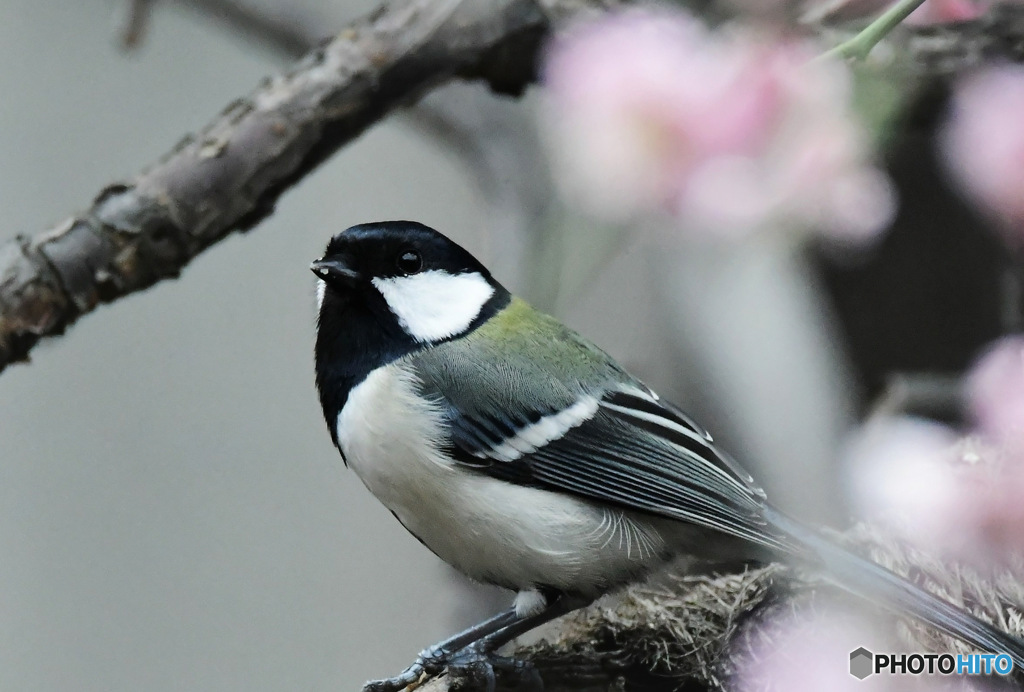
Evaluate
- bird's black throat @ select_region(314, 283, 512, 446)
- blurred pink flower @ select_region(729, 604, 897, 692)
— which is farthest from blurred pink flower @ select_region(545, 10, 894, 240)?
blurred pink flower @ select_region(729, 604, 897, 692)

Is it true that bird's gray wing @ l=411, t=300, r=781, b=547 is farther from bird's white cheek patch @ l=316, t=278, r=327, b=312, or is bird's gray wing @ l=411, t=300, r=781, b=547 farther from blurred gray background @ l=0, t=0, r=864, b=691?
blurred gray background @ l=0, t=0, r=864, b=691

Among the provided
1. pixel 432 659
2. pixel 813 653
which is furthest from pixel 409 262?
pixel 813 653

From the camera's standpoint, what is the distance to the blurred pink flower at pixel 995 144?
29.9 inches

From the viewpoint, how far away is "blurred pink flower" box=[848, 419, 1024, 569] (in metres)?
0.62

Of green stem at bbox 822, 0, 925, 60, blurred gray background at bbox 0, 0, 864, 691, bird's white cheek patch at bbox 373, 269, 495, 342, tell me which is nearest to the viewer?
green stem at bbox 822, 0, 925, 60

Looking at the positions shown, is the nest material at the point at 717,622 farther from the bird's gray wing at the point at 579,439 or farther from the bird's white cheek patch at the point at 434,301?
the bird's white cheek patch at the point at 434,301

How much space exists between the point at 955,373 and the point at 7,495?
144 centimetres

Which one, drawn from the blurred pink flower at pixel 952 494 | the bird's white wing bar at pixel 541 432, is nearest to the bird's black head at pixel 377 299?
the bird's white wing bar at pixel 541 432

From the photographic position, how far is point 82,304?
82cm

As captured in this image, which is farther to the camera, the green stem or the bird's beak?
the bird's beak

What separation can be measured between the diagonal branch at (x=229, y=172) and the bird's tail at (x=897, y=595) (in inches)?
→ 20.1

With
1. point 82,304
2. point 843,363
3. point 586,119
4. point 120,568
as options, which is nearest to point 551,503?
point 586,119

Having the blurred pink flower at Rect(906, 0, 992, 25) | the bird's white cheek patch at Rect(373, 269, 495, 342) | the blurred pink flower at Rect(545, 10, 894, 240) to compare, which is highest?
the blurred pink flower at Rect(906, 0, 992, 25)

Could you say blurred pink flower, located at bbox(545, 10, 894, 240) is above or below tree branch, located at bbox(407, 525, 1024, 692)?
above
